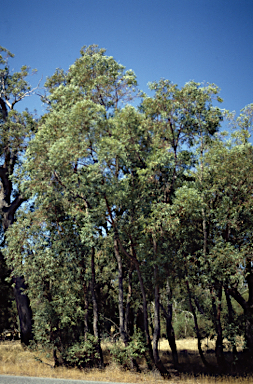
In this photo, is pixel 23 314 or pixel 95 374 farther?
pixel 23 314

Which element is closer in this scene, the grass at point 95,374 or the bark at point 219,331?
the grass at point 95,374

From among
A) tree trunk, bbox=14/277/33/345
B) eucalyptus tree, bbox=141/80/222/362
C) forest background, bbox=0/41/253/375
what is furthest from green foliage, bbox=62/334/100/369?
tree trunk, bbox=14/277/33/345

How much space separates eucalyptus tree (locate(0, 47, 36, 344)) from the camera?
22.1m

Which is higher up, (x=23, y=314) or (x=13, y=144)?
(x=13, y=144)

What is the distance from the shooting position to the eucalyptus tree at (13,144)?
22.1 metres

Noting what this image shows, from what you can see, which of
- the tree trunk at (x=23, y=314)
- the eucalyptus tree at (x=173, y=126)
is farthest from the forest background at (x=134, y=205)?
the tree trunk at (x=23, y=314)

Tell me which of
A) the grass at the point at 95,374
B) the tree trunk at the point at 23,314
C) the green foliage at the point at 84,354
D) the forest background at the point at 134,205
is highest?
the forest background at the point at 134,205

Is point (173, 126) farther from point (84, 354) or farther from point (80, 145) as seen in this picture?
point (84, 354)

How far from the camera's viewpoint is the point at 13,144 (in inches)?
875

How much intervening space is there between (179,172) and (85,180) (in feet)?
17.4

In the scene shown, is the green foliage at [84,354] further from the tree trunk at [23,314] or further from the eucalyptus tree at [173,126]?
the tree trunk at [23,314]

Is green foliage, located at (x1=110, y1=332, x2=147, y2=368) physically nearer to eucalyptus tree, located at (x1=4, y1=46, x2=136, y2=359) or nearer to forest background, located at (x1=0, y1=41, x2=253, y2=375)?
forest background, located at (x1=0, y1=41, x2=253, y2=375)

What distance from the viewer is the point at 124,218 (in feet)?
52.4

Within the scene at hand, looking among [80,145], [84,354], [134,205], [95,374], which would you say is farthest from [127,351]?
[80,145]
